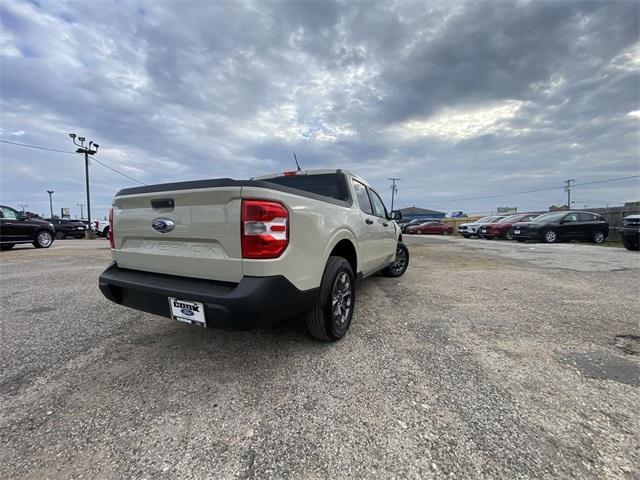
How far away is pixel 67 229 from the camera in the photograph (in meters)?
20.5

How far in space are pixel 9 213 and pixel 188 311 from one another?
12555 millimetres

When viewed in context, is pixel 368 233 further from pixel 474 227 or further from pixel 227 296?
pixel 474 227

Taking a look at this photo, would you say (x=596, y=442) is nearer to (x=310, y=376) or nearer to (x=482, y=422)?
(x=482, y=422)

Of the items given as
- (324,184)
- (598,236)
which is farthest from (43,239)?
(598,236)

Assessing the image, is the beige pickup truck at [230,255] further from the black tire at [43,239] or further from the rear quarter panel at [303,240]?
the black tire at [43,239]

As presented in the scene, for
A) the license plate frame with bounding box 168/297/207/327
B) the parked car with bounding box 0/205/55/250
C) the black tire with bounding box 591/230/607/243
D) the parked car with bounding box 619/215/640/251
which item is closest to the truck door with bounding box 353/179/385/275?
the license plate frame with bounding box 168/297/207/327

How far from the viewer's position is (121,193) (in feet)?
8.41

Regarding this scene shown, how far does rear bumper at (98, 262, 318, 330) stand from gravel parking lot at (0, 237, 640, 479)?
525 mm

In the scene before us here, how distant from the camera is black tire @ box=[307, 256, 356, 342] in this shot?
2520mm

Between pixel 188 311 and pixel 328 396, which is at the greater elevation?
pixel 188 311

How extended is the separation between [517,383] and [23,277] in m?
8.08

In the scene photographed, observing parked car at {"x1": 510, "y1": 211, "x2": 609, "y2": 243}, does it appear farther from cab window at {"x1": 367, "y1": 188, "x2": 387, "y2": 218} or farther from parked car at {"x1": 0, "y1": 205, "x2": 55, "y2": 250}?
parked car at {"x1": 0, "y1": 205, "x2": 55, "y2": 250}

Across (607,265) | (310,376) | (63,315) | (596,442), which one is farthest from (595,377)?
(607,265)

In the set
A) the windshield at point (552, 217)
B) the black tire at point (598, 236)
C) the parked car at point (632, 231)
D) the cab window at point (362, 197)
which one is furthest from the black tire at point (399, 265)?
the black tire at point (598, 236)
